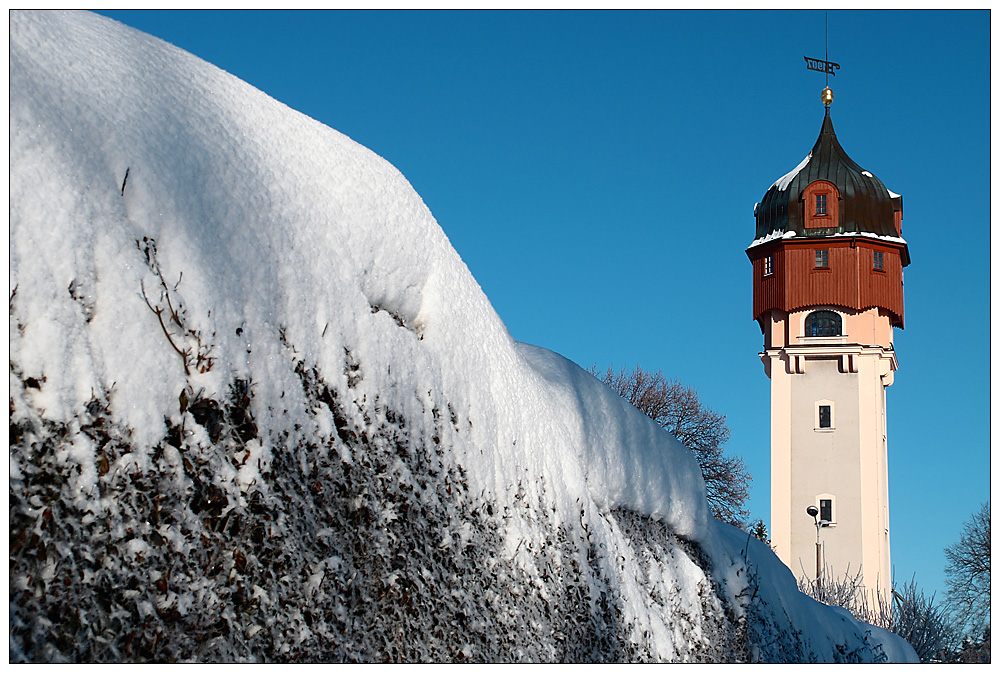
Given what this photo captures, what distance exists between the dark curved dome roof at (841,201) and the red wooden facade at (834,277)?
1.32 feet

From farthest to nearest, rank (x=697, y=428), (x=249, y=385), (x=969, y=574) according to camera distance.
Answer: (x=697, y=428), (x=969, y=574), (x=249, y=385)

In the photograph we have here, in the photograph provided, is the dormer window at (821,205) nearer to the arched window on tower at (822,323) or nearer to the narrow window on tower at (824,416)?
the arched window on tower at (822,323)

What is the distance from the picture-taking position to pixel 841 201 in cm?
3031

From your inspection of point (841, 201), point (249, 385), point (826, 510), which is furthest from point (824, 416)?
point (249, 385)

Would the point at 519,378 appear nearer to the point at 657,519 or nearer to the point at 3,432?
the point at 657,519

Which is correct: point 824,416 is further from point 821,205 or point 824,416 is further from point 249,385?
point 249,385

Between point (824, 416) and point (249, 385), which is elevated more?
point (824, 416)

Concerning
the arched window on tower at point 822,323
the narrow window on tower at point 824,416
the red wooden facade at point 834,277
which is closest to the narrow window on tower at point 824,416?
the narrow window on tower at point 824,416

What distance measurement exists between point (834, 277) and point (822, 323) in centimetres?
143

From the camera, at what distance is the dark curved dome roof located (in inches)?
1184

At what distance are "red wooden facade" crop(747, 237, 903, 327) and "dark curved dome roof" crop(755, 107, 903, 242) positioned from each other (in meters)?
0.40

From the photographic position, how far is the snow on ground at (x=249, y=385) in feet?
7.63

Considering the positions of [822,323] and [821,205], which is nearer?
[822,323]

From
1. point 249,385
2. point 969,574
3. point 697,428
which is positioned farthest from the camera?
point 697,428
